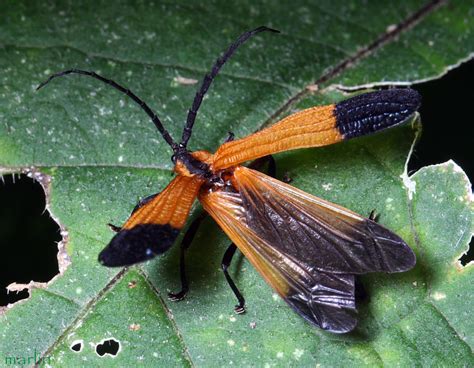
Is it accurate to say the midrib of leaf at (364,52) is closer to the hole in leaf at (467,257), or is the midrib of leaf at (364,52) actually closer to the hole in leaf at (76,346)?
the hole in leaf at (467,257)

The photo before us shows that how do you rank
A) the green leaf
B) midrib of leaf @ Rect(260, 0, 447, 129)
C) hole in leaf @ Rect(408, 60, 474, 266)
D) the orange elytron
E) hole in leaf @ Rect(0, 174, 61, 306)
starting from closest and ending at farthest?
the orange elytron, the green leaf, hole in leaf @ Rect(0, 174, 61, 306), midrib of leaf @ Rect(260, 0, 447, 129), hole in leaf @ Rect(408, 60, 474, 266)

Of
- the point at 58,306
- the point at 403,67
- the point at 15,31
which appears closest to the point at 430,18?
the point at 403,67

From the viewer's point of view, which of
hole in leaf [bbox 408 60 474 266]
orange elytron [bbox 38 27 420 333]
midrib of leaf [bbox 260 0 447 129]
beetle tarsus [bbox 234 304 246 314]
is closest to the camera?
orange elytron [bbox 38 27 420 333]

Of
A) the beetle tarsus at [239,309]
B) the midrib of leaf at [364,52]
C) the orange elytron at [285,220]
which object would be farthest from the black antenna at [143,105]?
the beetle tarsus at [239,309]

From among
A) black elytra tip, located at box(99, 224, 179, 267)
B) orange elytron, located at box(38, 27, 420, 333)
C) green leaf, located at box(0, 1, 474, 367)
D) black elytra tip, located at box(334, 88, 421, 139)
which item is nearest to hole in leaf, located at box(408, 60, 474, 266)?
green leaf, located at box(0, 1, 474, 367)

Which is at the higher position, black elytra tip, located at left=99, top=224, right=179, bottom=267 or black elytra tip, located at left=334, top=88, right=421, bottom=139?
black elytra tip, located at left=334, top=88, right=421, bottom=139

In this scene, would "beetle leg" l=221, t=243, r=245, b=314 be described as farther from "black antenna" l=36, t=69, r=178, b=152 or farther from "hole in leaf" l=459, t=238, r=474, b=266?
"hole in leaf" l=459, t=238, r=474, b=266
